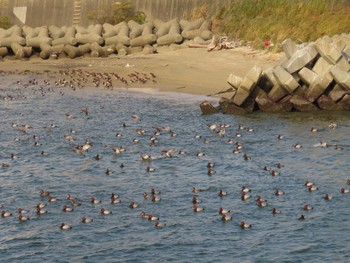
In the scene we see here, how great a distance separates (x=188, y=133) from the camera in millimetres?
35156

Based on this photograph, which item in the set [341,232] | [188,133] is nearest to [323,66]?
[188,133]

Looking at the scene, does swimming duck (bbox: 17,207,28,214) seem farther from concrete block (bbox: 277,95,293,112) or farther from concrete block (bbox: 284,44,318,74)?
concrete block (bbox: 284,44,318,74)

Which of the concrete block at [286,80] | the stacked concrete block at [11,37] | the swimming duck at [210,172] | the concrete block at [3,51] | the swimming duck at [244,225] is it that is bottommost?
the concrete block at [3,51]

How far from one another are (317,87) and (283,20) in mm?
14340

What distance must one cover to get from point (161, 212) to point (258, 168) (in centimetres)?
576

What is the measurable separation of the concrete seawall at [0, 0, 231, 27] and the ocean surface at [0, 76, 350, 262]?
18.1 metres

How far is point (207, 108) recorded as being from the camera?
3834cm

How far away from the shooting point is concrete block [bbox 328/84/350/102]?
38247 millimetres

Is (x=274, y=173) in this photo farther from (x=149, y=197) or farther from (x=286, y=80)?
(x=286, y=80)

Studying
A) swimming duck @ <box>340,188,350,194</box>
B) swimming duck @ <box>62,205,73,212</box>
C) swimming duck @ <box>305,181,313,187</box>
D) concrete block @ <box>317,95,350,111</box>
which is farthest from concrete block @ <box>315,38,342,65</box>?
swimming duck @ <box>62,205,73,212</box>

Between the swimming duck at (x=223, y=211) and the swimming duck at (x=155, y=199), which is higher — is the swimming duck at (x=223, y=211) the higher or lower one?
the higher one

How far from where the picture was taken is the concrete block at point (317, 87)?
38.1 metres

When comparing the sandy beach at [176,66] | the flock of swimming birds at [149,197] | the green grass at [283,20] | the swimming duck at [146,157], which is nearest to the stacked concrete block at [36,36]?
the sandy beach at [176,66]

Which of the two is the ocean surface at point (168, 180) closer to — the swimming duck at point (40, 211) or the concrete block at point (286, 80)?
the swimming duck at point (40, 211)
